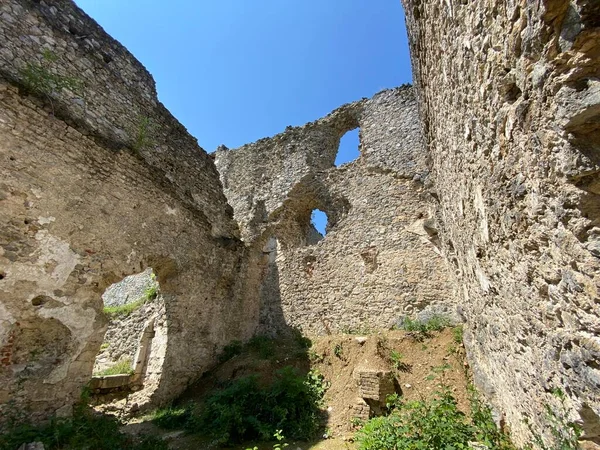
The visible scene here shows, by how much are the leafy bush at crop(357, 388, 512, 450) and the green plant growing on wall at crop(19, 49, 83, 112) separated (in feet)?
20.0

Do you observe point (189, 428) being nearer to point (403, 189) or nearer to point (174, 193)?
point (174, 193)

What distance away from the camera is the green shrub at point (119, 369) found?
766 cm

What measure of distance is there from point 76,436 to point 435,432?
3825 mm

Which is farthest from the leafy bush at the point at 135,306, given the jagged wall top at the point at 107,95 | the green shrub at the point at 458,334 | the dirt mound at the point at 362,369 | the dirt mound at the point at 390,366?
the green shrub at the point at 458,334

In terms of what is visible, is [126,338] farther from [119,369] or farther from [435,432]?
[435,432]

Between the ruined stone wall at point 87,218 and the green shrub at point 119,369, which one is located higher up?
the ruined stone wall at point 87,218

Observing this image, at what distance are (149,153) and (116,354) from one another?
5025 millimetres

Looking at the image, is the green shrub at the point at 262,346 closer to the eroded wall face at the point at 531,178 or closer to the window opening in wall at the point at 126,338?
the window opening in wall at the point at 126,338

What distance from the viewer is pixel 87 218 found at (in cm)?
516

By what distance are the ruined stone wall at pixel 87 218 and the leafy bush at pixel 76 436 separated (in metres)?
0.34

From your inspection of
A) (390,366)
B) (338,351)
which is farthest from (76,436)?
(390,366)

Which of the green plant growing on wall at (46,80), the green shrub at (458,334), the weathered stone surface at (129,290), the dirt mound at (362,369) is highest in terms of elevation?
the green plant growing on wall at (46,80)

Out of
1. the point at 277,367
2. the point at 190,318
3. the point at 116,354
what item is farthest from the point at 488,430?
the point at 116,354

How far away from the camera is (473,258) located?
11.1 ft
